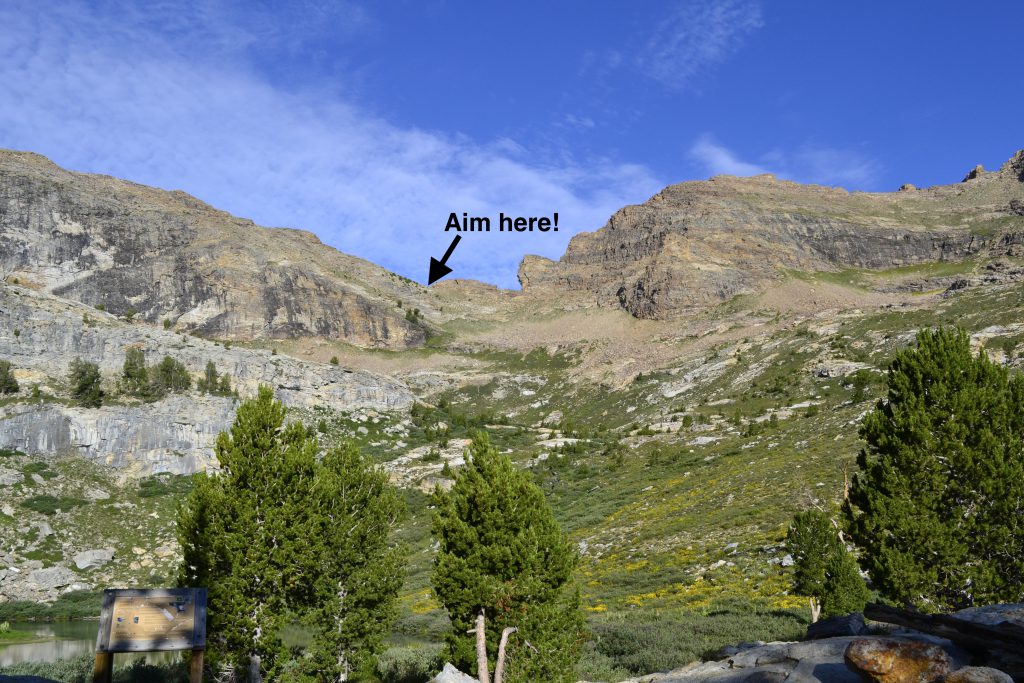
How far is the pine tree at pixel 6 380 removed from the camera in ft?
207

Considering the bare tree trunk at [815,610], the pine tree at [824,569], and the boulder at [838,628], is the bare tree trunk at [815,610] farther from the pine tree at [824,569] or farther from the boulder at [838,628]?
the boulder at [838,628]

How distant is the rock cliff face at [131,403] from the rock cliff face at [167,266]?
59.1 metres

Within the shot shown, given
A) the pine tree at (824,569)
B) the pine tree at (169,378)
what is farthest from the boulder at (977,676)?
the pine tree at (169,378)

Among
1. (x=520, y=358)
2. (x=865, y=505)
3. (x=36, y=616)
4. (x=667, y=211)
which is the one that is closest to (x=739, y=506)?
(x=865, y=505)

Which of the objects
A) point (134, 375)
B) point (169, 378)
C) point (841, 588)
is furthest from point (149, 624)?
point (134, 375)

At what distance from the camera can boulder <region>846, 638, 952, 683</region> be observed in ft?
25.3

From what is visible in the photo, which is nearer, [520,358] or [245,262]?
[520,358]

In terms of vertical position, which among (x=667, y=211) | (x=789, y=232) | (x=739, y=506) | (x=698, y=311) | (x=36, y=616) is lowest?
(x=36, y=616)

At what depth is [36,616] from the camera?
4022 centimetres

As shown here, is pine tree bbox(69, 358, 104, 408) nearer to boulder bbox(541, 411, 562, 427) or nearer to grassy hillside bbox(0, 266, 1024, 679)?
grassy hillside bbox(0, 266, 1024, 679)

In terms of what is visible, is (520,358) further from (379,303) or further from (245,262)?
(245,262)

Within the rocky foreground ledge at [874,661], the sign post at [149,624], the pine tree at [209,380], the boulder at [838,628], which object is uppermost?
the pine tree at [209,380]

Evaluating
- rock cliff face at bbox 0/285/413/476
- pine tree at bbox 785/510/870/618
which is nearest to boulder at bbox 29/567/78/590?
rock cliff face at bbox 0/285/413/476

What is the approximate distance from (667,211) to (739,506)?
554 ft
